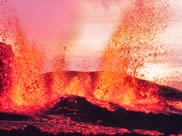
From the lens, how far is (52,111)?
27.2 meters

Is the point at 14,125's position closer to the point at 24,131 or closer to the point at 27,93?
the point at 24,131

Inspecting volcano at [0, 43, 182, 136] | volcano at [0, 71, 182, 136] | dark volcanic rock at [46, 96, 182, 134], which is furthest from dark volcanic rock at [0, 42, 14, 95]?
dark volcanic rock at [46, 96, 182, 134]

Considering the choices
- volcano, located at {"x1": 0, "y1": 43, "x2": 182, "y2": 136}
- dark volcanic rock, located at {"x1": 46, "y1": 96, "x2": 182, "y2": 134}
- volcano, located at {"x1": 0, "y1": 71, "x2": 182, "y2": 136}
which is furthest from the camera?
dark volcanic rock, located at {"x1": 46, "y1": 96, "x2": 182, "y2": 134}

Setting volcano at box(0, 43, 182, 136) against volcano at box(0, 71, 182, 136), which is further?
volcano at box(0, 43, 182, 136)

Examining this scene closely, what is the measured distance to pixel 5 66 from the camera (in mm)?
29703

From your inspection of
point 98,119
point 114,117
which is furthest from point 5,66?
point 114,117

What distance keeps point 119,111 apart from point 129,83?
96.7 feet

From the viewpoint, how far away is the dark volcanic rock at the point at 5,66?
29.5m

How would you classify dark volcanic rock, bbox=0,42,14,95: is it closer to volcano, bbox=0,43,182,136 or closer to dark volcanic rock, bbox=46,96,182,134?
volcano, bbox=0,43,182,136

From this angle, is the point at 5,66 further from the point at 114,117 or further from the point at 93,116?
the point at 114,117

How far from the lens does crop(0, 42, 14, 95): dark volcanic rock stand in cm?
2952

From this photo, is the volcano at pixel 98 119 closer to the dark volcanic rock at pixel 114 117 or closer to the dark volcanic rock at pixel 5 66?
the dark volcanic rock at pixel 114 117

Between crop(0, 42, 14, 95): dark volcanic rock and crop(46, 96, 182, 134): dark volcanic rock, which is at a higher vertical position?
crop(0, 42, 14, 95): dark volcanic rock

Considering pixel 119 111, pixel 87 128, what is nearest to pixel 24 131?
pixel 87 128
